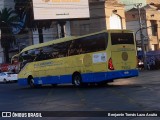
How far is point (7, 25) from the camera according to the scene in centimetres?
7488

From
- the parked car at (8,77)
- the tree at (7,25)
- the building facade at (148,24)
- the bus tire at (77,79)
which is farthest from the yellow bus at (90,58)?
the building facade at (148,24)

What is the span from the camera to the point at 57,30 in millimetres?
74250

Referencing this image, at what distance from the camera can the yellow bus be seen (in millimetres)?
24484

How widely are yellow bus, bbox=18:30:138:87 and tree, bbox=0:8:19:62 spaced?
46.2 m

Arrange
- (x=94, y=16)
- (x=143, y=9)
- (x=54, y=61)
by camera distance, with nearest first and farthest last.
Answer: (x=54, y=61) → (x=94, y=16) → (x=143, y=9)

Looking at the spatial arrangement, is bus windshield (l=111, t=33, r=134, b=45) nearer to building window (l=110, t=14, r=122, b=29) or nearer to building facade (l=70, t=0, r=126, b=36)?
building facade (l=70, t=0, r=126, b=36)

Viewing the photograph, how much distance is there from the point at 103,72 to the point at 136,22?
60943 mm

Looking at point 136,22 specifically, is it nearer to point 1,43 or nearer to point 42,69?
point 1,43

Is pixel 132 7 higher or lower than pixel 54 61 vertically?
higher

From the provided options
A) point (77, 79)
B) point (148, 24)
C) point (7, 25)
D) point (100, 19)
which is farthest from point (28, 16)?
point (77, 79)

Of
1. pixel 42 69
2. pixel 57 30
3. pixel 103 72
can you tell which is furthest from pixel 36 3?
pixel 103 72

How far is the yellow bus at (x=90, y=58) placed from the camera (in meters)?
24.5

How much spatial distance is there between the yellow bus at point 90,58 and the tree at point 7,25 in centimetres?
4620

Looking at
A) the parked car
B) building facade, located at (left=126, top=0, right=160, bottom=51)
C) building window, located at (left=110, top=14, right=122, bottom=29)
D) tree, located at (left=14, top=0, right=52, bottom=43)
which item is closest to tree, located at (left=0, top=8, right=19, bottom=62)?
tree, located at (left=14, top=0, right=52, bottom=43)
